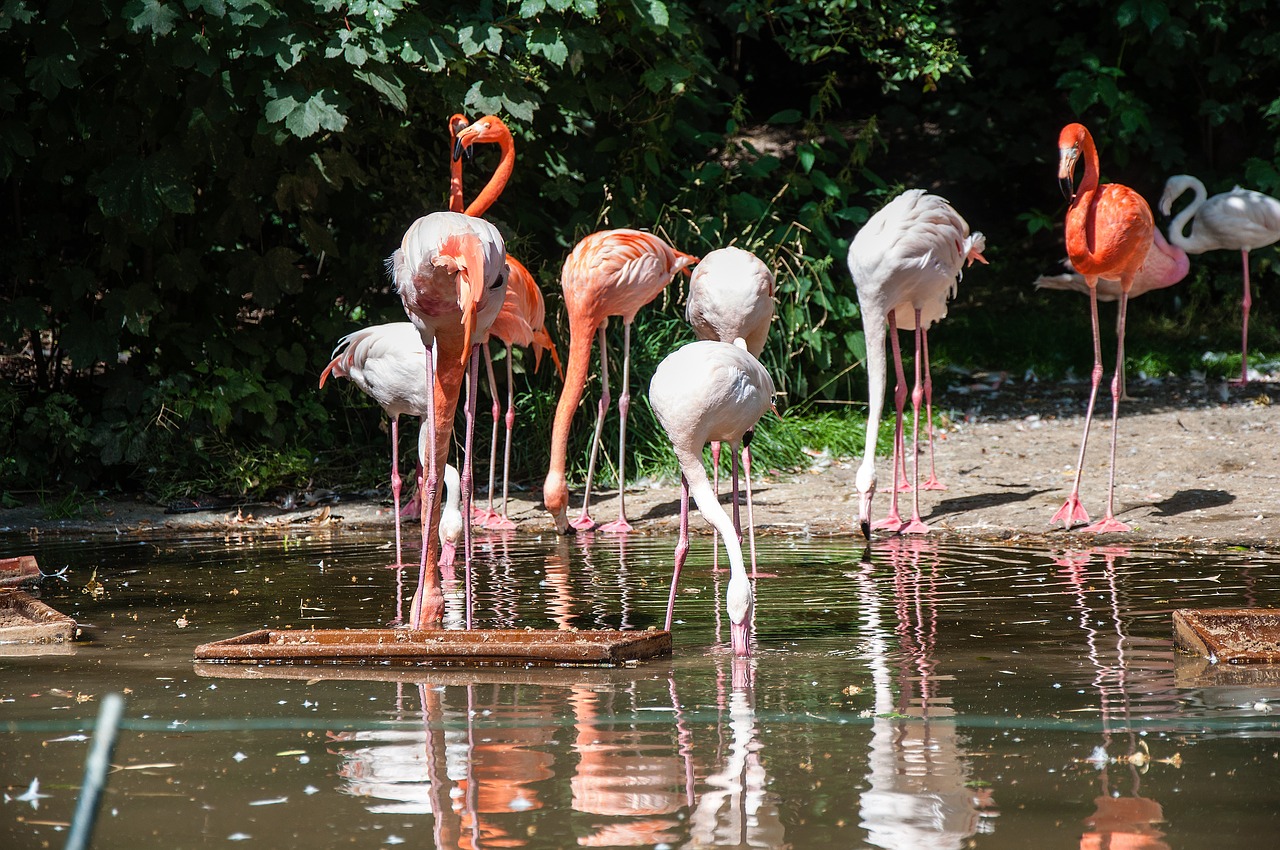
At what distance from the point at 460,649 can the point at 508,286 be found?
2.57 metres

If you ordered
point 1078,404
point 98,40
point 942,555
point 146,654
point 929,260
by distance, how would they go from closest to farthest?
point 146,654, point 942,555, point 929,260, point 98,40, point 1078,404

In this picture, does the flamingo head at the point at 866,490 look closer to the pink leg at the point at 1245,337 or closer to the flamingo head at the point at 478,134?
the flamingo head at the point at 478,134

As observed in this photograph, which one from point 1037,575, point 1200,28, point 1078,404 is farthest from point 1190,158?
point 1037,575

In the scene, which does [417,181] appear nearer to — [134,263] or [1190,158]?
[134,263]

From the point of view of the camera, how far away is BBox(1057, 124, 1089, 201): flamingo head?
6.30 metres

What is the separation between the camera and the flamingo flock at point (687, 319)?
4195 mm

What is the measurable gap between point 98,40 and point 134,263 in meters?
1.56

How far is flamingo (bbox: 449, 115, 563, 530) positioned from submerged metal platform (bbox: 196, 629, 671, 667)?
146cm

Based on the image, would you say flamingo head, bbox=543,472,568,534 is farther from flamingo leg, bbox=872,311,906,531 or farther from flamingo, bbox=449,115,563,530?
flamingo leg, bbox=872,311,906,531

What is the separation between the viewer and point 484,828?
2.52 metres

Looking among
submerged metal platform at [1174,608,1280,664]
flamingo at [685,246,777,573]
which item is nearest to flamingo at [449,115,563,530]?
flamingo at [685,246,777,573]

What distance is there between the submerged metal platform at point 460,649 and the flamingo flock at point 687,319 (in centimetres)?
30

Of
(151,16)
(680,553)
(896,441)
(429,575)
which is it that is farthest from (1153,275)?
(429,575)

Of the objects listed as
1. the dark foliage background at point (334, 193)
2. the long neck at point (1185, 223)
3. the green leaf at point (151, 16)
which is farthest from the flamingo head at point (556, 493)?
the long neck at point (1185, 223)
